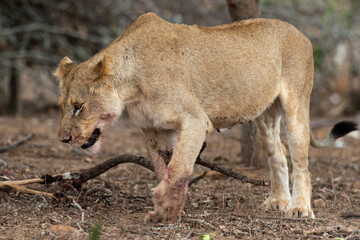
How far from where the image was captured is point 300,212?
4.56 meters

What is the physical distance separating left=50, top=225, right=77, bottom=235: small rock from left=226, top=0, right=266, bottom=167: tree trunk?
2.79 metres

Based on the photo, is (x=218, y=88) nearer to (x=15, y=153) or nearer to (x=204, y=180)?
(x=204, y=180)

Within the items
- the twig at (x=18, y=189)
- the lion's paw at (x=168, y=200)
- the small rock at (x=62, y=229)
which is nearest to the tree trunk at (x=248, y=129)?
the lion's paw at (x=168, y=200)

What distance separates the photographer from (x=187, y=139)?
3.87 m

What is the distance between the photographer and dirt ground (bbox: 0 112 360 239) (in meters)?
3.76

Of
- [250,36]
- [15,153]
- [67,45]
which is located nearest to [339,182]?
[250,36]

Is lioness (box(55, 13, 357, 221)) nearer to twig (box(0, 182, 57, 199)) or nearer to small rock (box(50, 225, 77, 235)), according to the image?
small rock (box(50, 225, 77, 235))

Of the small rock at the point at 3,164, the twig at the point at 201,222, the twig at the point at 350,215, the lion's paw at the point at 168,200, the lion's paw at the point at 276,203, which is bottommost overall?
the twig at the point at 201,222

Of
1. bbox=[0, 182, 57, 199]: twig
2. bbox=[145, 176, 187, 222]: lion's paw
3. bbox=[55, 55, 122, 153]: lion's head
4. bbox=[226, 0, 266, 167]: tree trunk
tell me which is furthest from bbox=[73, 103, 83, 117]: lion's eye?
bbox=[226, 0, 266, 167]: tree trunk

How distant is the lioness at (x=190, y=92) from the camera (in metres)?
3.82

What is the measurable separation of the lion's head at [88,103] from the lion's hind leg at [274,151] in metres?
1.79

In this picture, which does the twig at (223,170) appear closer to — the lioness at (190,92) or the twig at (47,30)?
the lioness at (190,92)

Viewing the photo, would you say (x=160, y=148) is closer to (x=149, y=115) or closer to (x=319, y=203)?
(x=149, y=115)

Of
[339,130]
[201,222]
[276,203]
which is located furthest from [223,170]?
[339,130]
